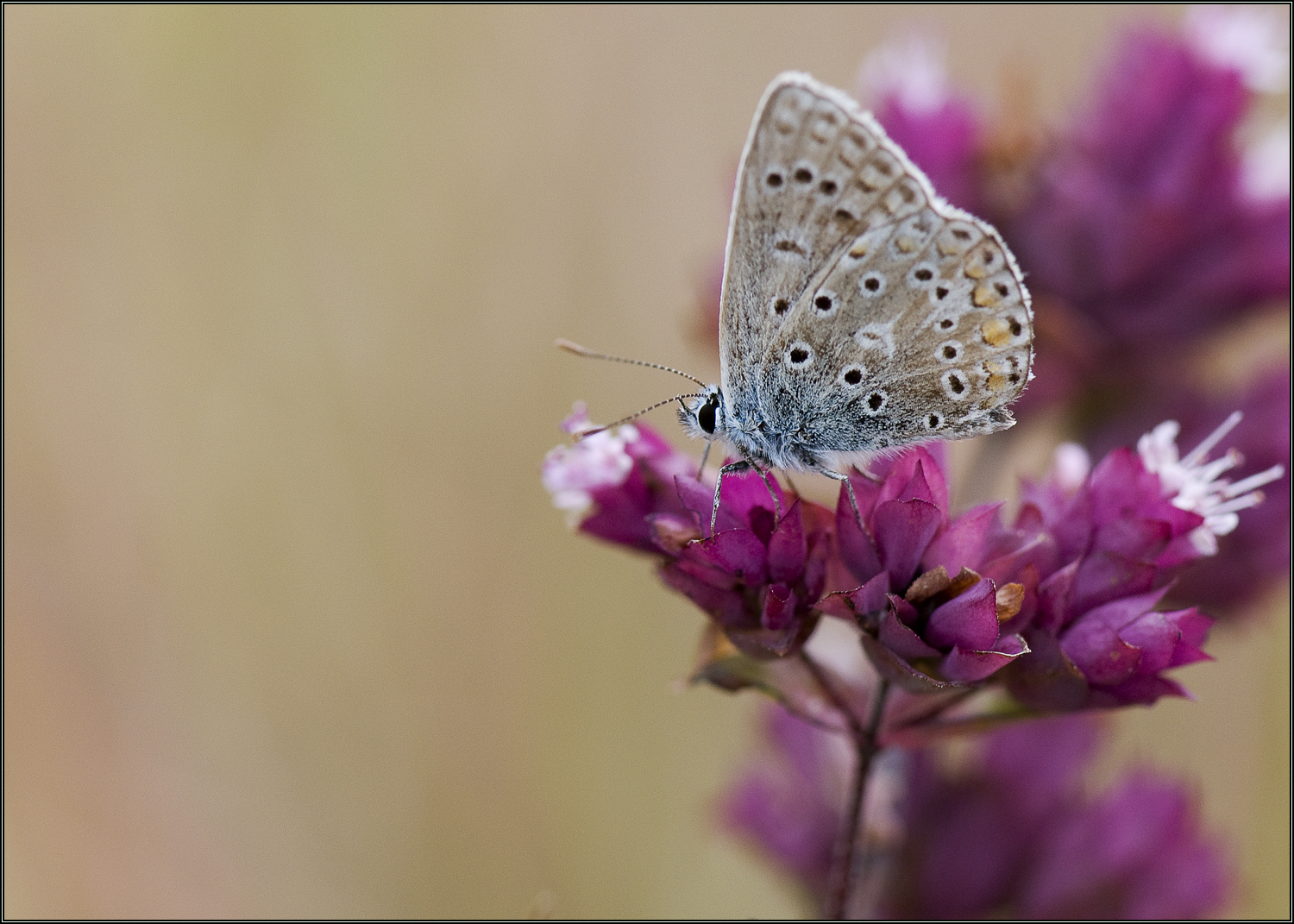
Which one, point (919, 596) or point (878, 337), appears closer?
point (919, 596)

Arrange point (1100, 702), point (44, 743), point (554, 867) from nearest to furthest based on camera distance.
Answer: point (1100, 702) < point (44, 743) < point (554, 867)

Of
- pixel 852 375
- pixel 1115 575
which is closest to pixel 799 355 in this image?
pixel 852 375

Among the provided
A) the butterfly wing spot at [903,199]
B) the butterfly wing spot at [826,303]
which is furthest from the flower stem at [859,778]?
the butterfly wing spot at [903,199]

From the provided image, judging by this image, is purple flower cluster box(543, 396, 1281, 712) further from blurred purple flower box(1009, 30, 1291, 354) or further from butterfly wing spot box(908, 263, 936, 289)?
blurred purple flower box(1009, 30, 1291, 354)

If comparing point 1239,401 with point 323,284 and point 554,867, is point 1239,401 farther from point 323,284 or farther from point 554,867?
point 323,284

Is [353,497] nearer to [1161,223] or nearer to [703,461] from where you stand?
[703,461]

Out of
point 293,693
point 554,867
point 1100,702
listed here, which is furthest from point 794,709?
point 293,693
